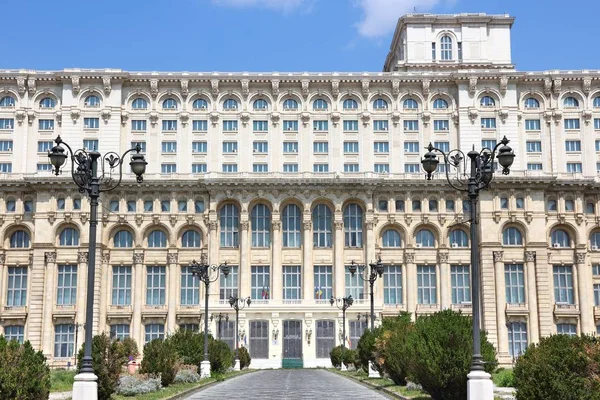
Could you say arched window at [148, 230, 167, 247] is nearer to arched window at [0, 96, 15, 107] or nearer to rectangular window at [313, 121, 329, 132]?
rectangular window at [313, 121, 329, 132]

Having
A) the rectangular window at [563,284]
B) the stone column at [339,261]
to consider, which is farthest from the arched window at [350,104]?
the rectangular window at [563,284]

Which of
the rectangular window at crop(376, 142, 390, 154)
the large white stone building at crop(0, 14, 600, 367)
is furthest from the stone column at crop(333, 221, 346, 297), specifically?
the rectangular window at crop(376, 142, 390, 154)

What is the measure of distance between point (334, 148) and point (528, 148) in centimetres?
2114

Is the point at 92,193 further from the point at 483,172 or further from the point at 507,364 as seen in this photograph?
the point at 507,364

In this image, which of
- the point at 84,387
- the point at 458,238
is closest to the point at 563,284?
the point at 458,238

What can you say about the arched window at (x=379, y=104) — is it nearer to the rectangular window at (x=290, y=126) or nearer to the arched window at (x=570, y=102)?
the rectangular window at (x=290, y=126)

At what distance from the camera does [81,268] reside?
275 feet

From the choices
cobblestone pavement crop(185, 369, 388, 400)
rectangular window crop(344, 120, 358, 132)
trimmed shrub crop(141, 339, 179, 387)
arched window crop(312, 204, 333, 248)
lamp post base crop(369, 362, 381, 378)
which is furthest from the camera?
rectangular window crop(344, 120, 358, 132)

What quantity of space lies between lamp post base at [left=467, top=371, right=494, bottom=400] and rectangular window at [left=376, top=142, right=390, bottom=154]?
212 ft

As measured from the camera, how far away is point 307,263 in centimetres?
8494

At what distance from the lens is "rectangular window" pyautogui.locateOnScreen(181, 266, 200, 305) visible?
85000 millimetres

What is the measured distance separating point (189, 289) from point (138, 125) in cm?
1856

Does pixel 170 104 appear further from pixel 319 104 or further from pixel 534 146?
pixel 534 146

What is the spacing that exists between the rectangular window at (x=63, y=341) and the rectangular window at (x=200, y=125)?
80.8 ft
